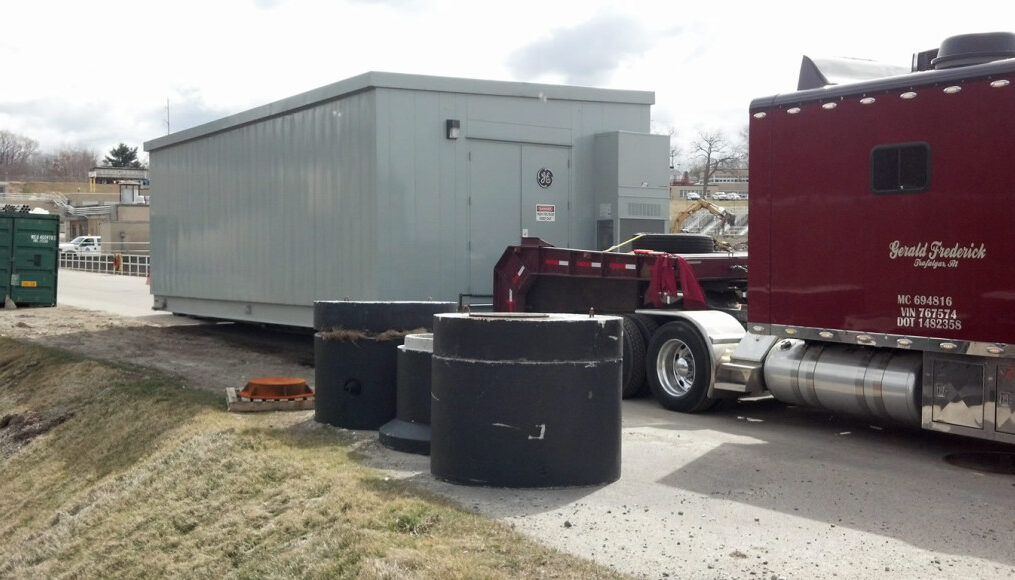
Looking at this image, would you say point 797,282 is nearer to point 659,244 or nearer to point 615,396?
point 615,396

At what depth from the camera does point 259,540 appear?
707 centimetres

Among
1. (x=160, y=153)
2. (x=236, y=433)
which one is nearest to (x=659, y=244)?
(x=236, y=433)

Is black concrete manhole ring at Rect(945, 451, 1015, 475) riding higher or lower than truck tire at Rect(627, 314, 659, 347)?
lower

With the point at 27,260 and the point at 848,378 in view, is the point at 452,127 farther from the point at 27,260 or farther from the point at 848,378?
the point at 27,260

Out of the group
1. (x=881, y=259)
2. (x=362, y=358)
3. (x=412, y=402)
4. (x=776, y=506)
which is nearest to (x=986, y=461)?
(x=881, y=259)

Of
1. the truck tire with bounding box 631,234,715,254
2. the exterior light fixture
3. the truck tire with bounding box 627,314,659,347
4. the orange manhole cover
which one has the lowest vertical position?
the orange manhole cover

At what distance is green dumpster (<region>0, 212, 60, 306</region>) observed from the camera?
1115 inches

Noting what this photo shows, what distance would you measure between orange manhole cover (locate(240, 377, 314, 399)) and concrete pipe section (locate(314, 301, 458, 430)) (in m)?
1.23

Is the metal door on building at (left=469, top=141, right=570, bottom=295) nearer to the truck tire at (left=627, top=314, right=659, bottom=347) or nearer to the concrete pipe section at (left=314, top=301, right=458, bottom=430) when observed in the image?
the truck tire at (left=627, top=314, right=659, bottom=347)

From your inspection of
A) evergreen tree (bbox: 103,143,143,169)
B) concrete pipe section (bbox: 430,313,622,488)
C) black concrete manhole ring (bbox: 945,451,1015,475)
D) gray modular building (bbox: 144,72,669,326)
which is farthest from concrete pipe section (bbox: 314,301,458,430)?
evergreen tree (bbox: 103,143,143,169)

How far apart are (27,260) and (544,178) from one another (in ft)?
61.1

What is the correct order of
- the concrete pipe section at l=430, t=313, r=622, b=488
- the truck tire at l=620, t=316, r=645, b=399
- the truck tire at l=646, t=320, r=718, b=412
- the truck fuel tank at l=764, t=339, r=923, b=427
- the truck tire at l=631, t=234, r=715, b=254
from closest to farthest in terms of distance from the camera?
the concrete pipe section at l=430, t=313, r=622, b=488 → the truck fuel tank at l=764, t=339, r=923, b=427 → the truck tire at l=646, t=320, r=718, b=412 → the truck tire at l=620, t=316, r=645, b=399 → the truck tire at l=631, t=234, r=715, b=254

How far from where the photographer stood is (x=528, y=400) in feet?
23.4

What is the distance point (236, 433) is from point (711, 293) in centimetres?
595
